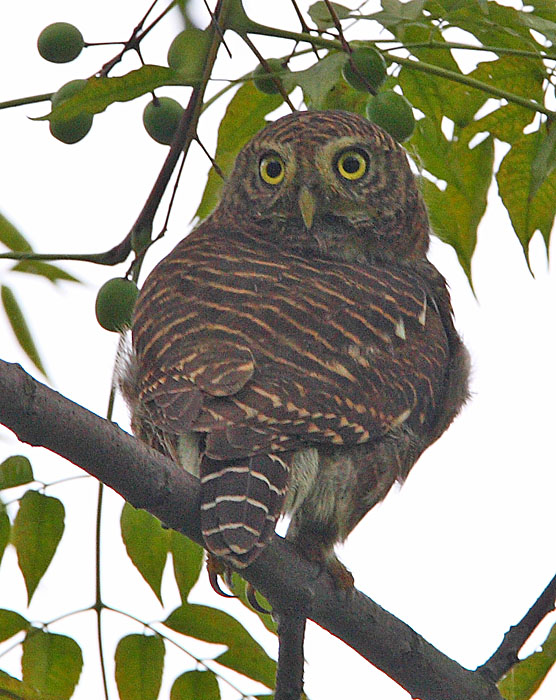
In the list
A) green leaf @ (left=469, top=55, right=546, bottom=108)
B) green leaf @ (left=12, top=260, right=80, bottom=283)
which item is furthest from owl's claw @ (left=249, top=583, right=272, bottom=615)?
green leaf @ (left=469, top=55, right=546, bottom=108)

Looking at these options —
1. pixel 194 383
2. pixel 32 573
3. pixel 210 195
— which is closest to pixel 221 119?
pixel 210 195

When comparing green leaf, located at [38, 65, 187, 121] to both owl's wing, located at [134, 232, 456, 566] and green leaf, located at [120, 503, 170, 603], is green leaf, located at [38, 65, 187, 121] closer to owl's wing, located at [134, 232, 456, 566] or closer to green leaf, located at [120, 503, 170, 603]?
owl's wing, located at [134, 232, 456, 566]

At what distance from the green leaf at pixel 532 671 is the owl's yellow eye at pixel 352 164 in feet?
5.05

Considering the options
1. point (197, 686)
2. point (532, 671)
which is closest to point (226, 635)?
point (197, 686)

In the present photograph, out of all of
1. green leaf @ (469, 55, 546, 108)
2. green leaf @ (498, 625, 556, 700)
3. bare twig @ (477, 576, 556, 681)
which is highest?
green leaf @ (469, 55, 546, 108)

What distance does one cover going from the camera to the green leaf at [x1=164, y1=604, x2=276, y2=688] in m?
2.23

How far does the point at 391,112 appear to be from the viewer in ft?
7.82

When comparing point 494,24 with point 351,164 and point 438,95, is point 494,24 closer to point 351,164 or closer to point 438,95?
point 438,95

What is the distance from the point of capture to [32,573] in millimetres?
2273

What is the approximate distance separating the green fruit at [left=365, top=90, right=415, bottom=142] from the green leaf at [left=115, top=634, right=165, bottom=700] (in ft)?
3.97

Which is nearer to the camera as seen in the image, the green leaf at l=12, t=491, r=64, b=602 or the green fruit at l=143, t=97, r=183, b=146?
the green leaf at l=12, t=491, r=64, b=602

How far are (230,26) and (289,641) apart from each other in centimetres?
129

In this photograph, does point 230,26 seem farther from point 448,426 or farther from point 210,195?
point 448,426

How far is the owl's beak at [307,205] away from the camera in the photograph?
2.95m
